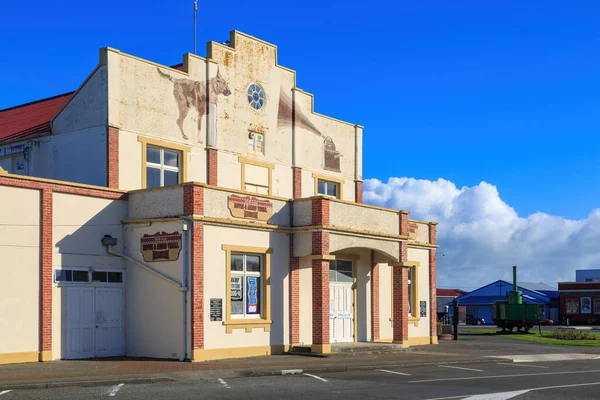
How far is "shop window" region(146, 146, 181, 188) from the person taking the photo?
26562 millimetres

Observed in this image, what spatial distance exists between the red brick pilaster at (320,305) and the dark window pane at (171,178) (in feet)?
17.9

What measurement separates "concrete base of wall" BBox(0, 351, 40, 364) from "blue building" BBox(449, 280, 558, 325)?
2590 inches

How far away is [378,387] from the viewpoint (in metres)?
17.0

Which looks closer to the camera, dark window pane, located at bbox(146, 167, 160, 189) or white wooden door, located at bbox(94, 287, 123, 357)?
white wooden door, located at bbox(94, 287, 123, 357)

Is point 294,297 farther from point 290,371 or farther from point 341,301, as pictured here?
point 290,371

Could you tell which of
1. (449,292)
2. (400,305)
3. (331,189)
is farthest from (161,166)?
(449,292)

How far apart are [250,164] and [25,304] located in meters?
10.6

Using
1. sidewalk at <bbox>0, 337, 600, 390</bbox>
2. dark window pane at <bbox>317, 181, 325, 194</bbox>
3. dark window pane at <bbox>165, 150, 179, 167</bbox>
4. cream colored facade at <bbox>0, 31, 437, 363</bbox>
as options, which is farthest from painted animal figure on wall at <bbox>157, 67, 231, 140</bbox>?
sidewalk at <bbox>0, 337, 600, 390</bbox>

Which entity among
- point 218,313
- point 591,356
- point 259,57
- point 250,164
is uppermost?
point 259,57

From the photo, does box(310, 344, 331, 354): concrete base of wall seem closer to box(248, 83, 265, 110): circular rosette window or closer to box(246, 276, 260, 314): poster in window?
box(246, 276, 260, 314): poster in window

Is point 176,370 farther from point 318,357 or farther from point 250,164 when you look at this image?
point 250,164

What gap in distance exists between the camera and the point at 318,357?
2500 cm

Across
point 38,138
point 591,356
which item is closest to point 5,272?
point 38,138

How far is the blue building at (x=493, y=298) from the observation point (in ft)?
268
